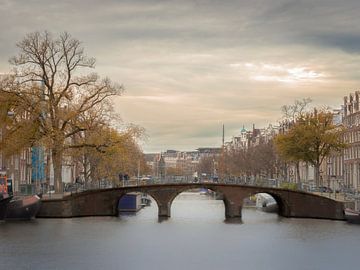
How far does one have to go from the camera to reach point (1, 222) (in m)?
58.2

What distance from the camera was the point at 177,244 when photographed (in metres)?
48.5

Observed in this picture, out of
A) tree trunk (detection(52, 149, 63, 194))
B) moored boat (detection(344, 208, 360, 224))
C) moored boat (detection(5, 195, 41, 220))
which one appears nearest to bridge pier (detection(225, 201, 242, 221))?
moored boat (detection(344, 208, 360, 224))

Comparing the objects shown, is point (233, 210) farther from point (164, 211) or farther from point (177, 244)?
point (177, 244)

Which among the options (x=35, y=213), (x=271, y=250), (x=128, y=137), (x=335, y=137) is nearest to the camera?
(x=271, y=250)

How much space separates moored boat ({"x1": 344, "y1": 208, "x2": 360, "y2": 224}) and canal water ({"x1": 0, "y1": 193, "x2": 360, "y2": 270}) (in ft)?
4.31

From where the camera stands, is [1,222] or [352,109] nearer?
[1,222]

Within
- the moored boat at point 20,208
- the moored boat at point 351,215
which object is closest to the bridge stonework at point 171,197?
the moored boat at point 351,215

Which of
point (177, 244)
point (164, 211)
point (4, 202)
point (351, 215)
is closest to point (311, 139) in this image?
point (351, 215)

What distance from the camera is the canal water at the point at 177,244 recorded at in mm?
40062

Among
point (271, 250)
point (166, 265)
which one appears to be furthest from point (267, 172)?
point (166, 265)

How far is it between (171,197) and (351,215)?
682 inches

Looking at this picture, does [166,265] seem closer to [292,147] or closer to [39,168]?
[292,147]

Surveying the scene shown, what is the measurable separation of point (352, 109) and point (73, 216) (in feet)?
144

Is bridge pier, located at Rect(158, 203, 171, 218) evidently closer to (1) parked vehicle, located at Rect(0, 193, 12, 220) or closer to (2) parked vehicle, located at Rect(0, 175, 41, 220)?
(2) parked vehicle, located at Rect(0, 175, 41, 220)
